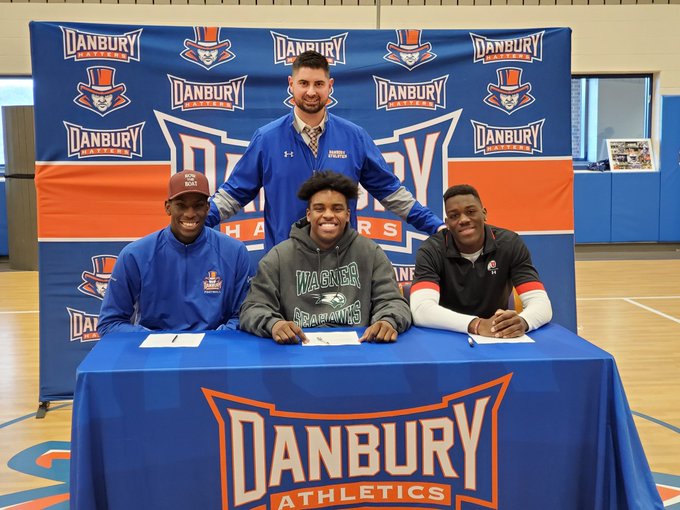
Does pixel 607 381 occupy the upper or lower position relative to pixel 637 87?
lower

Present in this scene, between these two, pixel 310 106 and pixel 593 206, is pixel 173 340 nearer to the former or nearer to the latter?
pixel 310 106

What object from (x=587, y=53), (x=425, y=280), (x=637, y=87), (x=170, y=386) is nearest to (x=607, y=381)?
(x=425, y=280)

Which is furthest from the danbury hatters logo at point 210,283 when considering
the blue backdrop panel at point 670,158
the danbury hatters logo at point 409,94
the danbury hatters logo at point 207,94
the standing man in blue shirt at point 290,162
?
the blue backdrop panel at point 670,158

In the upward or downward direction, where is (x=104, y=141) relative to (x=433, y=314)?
upward

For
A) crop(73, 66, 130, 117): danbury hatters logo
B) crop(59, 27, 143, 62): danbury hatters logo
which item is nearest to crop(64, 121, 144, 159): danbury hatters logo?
crop(73, 66, 130, 117): danbury hatters logo

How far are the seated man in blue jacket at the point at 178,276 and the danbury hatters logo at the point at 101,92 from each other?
1.50 meters

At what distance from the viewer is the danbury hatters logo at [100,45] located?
13.0 feet

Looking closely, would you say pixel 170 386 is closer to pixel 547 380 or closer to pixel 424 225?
pixel 547 380

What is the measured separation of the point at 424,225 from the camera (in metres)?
3.38

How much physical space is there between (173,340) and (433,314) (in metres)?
0.91

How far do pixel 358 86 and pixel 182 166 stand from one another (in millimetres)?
1130

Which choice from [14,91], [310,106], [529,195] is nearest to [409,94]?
[529,195]

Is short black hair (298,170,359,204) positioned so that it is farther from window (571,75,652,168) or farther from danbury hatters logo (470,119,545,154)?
window (571,75,652,168)

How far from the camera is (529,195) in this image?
4488 mm
